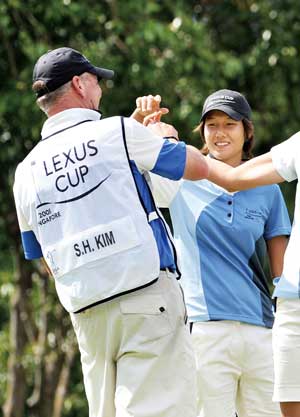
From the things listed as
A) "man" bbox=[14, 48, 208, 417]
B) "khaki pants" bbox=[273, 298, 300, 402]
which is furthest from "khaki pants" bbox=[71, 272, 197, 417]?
"khaki pants" bbox=[273, 298, 300, 402]

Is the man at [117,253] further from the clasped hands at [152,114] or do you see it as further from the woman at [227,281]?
the woman at [227,281]

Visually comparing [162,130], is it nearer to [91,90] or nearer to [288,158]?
[91,90]

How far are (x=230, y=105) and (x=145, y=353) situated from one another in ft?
5.14

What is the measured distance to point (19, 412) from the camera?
1424cm

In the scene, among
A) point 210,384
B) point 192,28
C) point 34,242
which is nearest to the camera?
point 34,242

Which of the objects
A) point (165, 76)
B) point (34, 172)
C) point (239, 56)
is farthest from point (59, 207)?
point (239, 56)

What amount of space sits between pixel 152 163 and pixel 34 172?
52 centimetres

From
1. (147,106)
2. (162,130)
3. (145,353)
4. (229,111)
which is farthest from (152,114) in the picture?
(145,353)

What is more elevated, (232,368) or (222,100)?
(222,100)

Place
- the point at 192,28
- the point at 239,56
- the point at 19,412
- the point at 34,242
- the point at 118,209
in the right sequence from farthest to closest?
the point at 19,412
the point at 239,56
the point at 192,28
the point at 34,242
the point at 118,209

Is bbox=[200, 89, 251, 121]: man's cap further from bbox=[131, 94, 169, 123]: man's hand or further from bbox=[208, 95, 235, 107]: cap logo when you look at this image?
bbox=[131, 94, 169, 123]: man's hand

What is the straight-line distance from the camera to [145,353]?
4.98 m

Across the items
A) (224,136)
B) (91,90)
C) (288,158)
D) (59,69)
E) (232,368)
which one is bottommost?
(232,368)

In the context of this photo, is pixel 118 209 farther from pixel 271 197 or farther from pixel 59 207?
pixel 271 197
